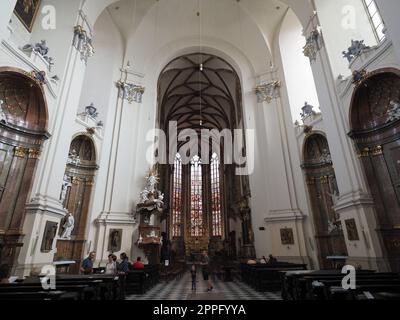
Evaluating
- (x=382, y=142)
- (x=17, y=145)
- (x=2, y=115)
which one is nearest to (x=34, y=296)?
(x=17, y=145)

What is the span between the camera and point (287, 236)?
10.4 meters

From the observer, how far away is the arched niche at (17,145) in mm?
6410

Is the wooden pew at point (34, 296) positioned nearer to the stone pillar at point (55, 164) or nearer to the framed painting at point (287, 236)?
the stone pillar at point (55, 164)

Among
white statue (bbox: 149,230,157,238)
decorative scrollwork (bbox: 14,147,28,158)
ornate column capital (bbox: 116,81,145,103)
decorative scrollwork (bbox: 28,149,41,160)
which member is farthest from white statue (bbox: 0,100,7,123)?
white statue (bbox: 149,230,157,238)

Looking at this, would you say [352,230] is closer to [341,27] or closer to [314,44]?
[314,44]

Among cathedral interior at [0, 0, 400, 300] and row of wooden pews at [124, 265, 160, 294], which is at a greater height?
cathedral interior at [0, 0, 400, 300]

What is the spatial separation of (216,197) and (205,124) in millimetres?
8701

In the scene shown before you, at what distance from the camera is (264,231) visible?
11.3 metres

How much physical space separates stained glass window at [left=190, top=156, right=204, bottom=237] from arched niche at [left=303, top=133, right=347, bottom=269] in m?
18.3

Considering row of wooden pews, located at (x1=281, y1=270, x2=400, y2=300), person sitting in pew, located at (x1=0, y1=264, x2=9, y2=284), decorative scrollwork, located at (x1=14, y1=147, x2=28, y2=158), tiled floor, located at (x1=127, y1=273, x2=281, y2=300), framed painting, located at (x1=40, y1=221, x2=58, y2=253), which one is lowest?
tiled floor, located at (x1=127, y1=273, x2=281, y2=300)

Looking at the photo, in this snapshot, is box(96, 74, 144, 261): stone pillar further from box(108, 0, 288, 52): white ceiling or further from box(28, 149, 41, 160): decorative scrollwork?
box(28, 149, 41, 160): decorative scrollwork

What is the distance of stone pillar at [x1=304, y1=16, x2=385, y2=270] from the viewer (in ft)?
21.5

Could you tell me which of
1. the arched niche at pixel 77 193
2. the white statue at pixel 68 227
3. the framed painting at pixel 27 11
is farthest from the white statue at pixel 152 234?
the framed painting at pixel 27 11
